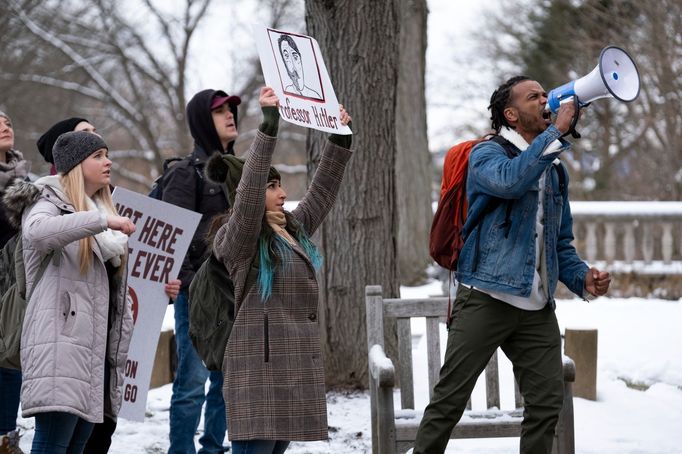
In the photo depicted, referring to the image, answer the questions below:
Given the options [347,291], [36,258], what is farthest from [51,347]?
[347,291]

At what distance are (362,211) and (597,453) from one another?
2.29 m

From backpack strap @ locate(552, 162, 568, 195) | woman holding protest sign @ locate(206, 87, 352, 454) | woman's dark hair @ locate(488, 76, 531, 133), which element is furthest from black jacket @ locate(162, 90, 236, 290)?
backpack strap @ locate(552, 162, 568, 195)

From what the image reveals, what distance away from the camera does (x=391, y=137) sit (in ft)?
23.2

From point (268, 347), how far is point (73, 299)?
0.84 m

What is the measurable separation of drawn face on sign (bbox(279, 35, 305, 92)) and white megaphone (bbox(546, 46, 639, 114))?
41.3 inches

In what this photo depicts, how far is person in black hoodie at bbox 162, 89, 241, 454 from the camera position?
523 centimetres

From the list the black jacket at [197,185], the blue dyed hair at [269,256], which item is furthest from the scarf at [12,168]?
the blue dyed hair at [269,256]

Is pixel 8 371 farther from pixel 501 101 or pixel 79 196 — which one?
pixel 501 101

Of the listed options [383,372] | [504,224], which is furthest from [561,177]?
[383,372]

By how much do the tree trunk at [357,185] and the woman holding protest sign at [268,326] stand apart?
2.69m

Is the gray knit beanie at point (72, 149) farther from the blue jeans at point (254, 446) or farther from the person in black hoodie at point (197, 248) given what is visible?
the blue jeans at point (254, 446)

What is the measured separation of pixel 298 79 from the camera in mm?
4281

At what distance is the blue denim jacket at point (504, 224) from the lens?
4.11 metres

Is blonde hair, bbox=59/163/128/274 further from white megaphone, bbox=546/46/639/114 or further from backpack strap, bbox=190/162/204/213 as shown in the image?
white megaphone, bbox=546/46/639/114
